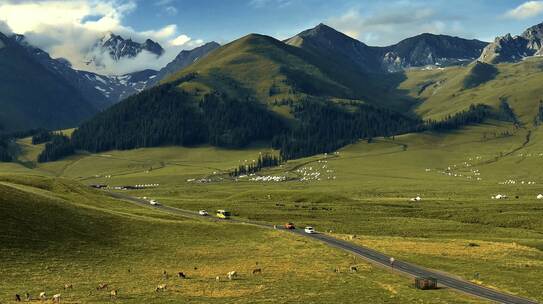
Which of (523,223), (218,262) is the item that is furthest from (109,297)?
(523,223)

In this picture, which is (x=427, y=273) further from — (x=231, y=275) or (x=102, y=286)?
(x=102, y=286)

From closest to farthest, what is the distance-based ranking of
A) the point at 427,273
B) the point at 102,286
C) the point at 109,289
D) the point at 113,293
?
the point at 113,293
the point at 109,289
the point at 102,286
the point at 427,273

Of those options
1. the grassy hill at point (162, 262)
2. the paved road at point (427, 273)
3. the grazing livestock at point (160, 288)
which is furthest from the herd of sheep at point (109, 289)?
the paved road at point (427, 273)

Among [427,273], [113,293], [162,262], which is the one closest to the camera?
[113,293]

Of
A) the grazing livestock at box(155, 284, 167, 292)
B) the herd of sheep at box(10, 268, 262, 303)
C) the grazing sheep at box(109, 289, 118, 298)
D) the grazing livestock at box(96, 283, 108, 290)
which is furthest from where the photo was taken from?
the grazing livestock at box(96, 283, 108, 290)

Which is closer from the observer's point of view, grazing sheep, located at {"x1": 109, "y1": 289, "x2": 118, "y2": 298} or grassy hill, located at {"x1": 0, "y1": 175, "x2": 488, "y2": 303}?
grazing sheep, located at {"x1": 109, "y1": 289, "x2": 118, "y2": 298}

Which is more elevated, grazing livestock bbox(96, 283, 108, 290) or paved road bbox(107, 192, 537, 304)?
grazing livestock bbox(96, 283, 108, 290)

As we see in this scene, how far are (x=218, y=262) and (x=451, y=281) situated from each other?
33930 mm

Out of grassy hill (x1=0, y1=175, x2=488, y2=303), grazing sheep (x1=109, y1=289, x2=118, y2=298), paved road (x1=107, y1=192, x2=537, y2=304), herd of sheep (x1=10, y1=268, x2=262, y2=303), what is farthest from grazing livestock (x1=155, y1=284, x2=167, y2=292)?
paved road (x1=107, y1=192, x2=537, y2=304)

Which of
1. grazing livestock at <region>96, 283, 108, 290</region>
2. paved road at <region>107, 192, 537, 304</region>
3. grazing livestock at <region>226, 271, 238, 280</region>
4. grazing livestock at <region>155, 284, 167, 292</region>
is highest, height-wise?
grazing livestock at <region>96, 283, 108, 290</region>

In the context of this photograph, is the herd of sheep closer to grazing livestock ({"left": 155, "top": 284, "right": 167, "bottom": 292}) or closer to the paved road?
grazing livestock ({"left": 155, "top": 284, "right": 167, "bottom": 292})

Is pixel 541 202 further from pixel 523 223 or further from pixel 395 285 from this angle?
pixel 395 285

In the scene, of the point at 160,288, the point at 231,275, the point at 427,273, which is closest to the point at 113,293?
the point at 160,288

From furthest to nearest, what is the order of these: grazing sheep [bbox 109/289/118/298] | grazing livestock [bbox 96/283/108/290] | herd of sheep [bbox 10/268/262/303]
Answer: grazing livestock [bbox 96/283/108/290], grazing sheep [bbox 109/289/118/298], herd of sheep [bbox 10/268/262/303]
